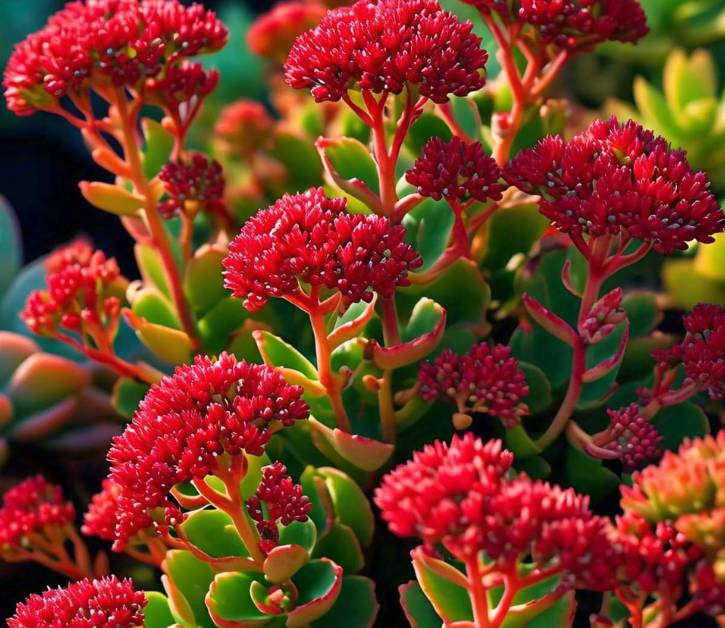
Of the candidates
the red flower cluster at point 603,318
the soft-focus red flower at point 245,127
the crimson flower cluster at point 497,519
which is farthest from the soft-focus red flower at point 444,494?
the soft-focus red flower at point 245,127

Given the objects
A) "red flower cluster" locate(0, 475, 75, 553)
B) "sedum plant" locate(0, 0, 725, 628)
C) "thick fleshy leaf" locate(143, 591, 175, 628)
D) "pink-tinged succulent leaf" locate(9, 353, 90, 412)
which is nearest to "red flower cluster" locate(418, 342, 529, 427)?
"sedum plant" locate(0, 0, 725, 628)

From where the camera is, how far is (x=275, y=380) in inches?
25.7

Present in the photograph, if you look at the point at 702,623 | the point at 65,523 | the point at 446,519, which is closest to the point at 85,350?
the point at 65,523

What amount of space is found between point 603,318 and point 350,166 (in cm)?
24

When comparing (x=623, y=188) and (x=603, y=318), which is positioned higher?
(x=623, y=188)

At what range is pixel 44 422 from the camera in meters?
1.06

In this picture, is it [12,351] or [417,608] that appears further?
[12,351]

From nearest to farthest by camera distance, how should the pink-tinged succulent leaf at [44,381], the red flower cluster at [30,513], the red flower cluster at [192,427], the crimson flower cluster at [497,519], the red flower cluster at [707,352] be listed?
the crimson flower cluster at [497,519] → the red flower cluster at [192,427] → the red flower cluster at [707,352] → the red flower cluster at [30,513] → the pink-tinged succulent leaf at [44,381]

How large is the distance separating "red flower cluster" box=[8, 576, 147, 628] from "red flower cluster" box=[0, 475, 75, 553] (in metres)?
0.20

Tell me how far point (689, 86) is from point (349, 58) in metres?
0.73

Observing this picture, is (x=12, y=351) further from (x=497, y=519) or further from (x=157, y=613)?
(x=497, y=519)

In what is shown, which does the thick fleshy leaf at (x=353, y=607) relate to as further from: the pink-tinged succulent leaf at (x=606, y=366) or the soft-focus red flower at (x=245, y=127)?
the soft-focus red flower at (x=245, y=127)

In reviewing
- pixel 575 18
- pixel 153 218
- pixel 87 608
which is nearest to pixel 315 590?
pixel 87 608

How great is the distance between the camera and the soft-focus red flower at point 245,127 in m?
1.36
